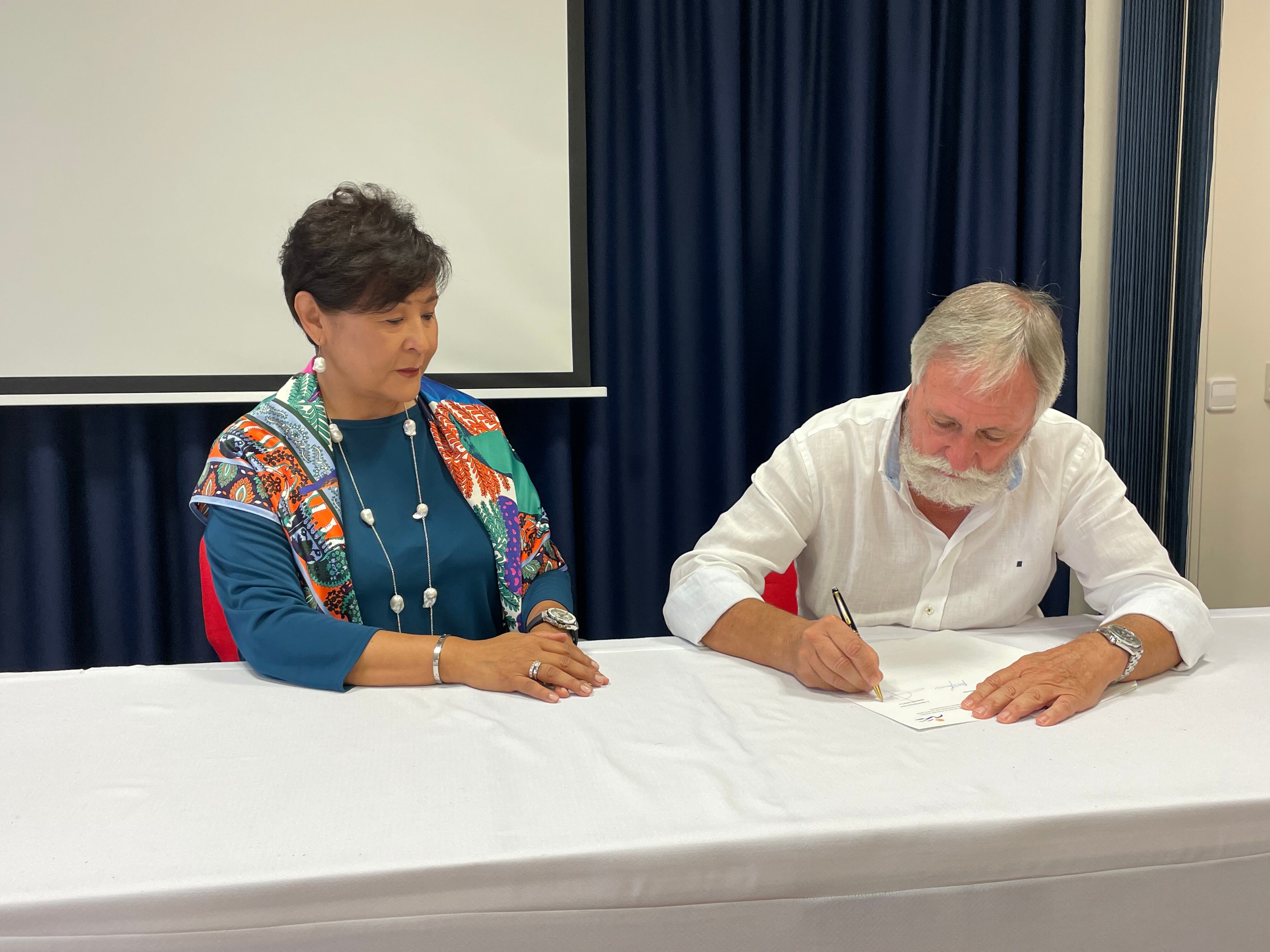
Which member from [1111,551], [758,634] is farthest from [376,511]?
[1111,551]

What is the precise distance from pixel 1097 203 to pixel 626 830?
2.93m

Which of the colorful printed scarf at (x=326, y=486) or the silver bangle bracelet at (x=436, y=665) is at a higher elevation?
the colorful printed scarf at (x=326, y=486)

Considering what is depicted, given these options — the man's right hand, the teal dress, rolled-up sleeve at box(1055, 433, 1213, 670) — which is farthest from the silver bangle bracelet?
rolled-up sleeve at box(1055, 433, 1213, 670)

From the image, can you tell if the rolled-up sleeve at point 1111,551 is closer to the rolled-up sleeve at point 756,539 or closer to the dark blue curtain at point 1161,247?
the rolled-up sleeve at point 756,539

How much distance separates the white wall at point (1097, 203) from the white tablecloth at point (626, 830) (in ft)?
6.73

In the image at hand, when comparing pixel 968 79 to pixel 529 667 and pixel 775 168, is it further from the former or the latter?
pixel 529 667

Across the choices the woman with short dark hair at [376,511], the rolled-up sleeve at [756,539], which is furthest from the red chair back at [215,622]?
the rolled-up sleeve at [756,539]

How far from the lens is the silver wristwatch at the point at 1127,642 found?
4.34ft

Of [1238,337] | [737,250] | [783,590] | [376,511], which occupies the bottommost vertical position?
[783,590]

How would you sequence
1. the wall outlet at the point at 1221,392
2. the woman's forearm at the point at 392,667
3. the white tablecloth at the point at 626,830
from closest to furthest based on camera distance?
the white tablecloth at the point at 626,830 < the woman's forearm at the point at 392,667 < the wall outlet at the point at 1221,392

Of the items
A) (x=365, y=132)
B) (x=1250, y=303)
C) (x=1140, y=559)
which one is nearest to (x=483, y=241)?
(x=365, y=132)

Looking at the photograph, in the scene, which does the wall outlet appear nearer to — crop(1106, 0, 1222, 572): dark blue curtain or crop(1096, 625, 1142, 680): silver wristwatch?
crop(1106, 0, 1222, 572): dark blue curtain

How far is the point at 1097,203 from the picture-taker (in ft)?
9.81

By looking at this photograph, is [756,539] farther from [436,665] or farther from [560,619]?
[436,665]
